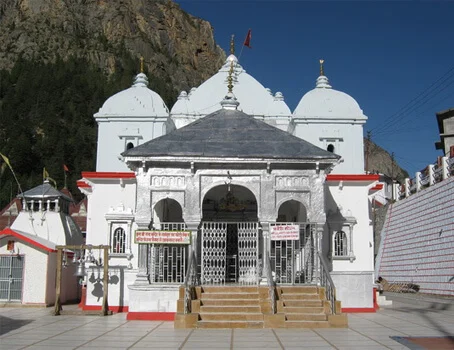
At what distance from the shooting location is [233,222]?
645 inches

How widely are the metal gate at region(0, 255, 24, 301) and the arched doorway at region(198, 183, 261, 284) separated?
747 cm

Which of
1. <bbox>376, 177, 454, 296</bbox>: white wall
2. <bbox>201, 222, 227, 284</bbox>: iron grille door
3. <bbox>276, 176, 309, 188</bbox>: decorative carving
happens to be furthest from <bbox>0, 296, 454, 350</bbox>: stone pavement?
<bbox>376, 177, 454, 296</bbox>: white wall

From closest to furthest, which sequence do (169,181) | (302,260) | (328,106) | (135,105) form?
(169,181)
(302,260)
(328,106)
(135,105)

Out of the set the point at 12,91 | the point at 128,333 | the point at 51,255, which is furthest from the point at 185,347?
the point at 12,91

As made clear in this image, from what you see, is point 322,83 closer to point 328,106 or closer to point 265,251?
point 328,106

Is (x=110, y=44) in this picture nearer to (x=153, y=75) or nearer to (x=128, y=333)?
(x=153, y=75)

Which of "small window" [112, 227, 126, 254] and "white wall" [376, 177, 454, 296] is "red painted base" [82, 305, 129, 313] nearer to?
"small window" [112, 227, 126, 254]

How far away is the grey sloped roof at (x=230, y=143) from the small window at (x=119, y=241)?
156 inches

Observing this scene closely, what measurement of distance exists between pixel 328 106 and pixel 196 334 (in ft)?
42.8

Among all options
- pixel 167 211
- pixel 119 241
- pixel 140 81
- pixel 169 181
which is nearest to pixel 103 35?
pixel 140 81

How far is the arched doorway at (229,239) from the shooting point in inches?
646

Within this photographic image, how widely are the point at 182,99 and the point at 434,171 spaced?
1385 cm

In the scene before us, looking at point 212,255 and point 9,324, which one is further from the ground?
point 212,255

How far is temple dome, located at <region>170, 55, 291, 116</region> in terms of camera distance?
23234 millimetres
